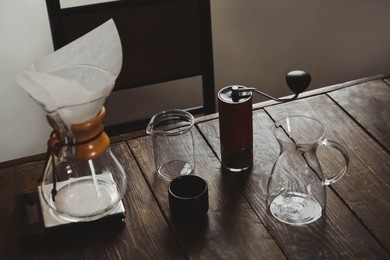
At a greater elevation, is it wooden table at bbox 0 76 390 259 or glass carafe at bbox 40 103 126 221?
glass carafe at bbox 40 103 126 221

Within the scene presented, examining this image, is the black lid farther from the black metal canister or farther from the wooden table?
the wooden table

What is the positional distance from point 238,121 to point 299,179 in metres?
0.17

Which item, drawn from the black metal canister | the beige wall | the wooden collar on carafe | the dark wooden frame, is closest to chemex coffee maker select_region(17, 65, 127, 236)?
the wooden collar on carafe

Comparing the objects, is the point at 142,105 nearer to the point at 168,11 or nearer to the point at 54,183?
the point at 168,11

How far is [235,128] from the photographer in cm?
146

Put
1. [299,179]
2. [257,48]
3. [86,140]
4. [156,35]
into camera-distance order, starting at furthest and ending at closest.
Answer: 1. [257,48]
2. [156,35]
3. [299,179]
4. [86,140]

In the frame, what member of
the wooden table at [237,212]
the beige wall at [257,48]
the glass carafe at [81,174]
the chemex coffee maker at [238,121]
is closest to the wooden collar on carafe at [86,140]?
the glass carafe at [81,174]

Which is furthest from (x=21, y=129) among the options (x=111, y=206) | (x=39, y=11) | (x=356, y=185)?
(x=356, y=185)

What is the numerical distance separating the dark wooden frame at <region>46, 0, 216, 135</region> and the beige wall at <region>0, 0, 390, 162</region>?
1.04ft

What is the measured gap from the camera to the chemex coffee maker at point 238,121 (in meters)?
1.44

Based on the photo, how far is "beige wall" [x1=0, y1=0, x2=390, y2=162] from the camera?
220cm

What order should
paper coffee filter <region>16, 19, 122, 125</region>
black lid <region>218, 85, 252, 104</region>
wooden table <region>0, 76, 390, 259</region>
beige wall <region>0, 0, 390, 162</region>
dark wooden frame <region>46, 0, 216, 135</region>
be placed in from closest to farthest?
paper coffee filter <region>16, 19, 122, 125</region>, wooden table <region>0, 76, 390, 259</region>, black lid <region>218, 85, 252, 104</region>, dark wooden frame <region>46, 0, 216, 135</region>, beige wall <region>0, 0, 390, 162</region>

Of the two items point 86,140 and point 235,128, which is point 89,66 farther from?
point 235,128

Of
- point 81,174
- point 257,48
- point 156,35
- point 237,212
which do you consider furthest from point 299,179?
point 257,48
